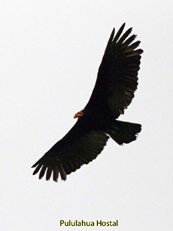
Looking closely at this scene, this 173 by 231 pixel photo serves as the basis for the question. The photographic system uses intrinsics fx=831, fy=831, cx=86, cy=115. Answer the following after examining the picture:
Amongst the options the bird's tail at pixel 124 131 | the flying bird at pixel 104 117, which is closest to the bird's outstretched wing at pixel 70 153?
the flying bird at pixel 104 117

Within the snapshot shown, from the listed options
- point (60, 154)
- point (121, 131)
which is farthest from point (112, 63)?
point (60, 154)

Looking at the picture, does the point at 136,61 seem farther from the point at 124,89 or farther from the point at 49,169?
the point at 49,169

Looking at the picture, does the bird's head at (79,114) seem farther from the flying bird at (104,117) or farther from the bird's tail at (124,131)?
the bird's tail at (124,131)

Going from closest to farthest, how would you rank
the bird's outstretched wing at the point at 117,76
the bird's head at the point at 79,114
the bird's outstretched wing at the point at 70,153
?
the bird's outstretched wing at the point at 117,76 < the bird's head at the point at 79,114 < the bird's outstretched wing at the point at 70,153

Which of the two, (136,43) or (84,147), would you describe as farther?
(84,147)

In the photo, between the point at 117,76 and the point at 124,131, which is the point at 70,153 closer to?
the point at 124,131

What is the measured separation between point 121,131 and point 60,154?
162cm

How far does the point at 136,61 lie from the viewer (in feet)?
52.1

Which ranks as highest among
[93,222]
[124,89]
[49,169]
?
[124,89]

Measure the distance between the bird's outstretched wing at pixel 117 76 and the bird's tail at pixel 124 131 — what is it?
207 millimetres

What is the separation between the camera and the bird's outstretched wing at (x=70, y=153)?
17125 millimetres

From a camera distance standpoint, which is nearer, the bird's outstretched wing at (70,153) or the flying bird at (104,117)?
the flying bird at (104,117)

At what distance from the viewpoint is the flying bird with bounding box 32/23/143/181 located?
15812 mm

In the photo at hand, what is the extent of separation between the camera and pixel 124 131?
53.6 feet
